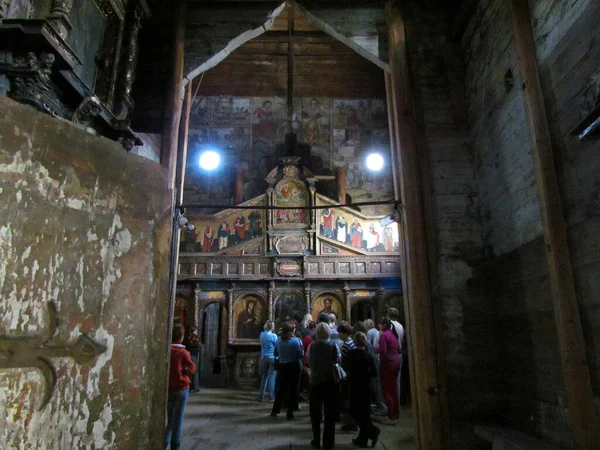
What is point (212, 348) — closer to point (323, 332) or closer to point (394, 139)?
point (323, 332)

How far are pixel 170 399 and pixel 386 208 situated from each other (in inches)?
511

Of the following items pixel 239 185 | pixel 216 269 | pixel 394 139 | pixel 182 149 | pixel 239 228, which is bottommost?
pixel 216 269

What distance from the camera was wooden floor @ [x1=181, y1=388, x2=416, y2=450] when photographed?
5195 mm

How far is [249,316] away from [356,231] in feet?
16.4

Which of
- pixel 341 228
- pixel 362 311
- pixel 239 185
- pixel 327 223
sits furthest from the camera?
pixel 239 185

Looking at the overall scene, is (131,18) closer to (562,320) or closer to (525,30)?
(525,30)

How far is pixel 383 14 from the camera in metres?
5.13

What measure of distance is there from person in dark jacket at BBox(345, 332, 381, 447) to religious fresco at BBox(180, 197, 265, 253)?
9197 mm

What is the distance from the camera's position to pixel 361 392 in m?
5.14

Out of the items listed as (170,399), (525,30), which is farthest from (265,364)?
(525,30)

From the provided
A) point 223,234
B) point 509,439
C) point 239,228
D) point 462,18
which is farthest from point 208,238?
point 509,439

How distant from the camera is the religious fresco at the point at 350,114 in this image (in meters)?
17.0

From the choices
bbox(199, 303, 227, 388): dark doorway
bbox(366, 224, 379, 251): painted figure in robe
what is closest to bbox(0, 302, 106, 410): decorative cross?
bbox(199, 303, 227, 388): dark doorway

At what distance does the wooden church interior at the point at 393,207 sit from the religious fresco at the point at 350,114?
39.4 feet
